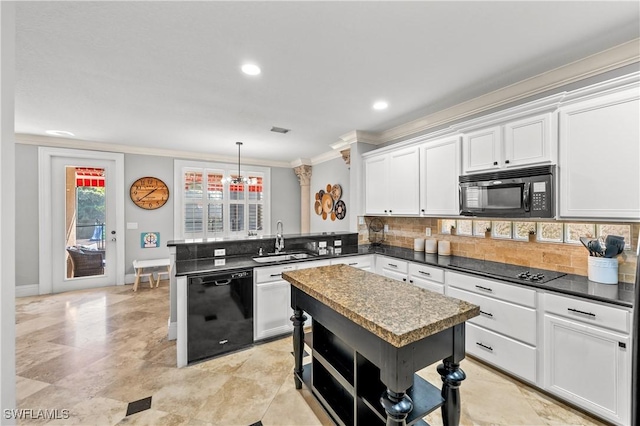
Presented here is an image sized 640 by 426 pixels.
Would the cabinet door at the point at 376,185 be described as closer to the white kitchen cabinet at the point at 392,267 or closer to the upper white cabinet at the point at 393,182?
the upper white cabinet at the point at 393,182

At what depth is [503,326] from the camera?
234 cm

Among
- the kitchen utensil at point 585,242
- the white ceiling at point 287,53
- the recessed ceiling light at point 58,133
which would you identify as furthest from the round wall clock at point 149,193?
the kitchen utensil at point 585,242

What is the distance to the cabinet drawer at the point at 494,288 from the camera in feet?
7.20

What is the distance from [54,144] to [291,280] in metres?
5.38

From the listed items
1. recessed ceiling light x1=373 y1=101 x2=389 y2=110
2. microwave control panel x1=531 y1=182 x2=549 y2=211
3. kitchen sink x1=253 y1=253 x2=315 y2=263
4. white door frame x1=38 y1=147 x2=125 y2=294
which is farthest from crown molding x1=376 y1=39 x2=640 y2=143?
white door frame x1=38 y1=147 x2=125 y2=294

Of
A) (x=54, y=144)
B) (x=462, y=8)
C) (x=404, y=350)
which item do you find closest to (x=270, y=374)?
(x=404, y=350)

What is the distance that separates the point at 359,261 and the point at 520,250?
1808mm

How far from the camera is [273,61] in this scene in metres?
2.22

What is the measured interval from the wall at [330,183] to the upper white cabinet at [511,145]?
2.49 meters

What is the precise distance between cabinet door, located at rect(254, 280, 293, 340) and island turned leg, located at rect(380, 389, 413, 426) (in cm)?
194

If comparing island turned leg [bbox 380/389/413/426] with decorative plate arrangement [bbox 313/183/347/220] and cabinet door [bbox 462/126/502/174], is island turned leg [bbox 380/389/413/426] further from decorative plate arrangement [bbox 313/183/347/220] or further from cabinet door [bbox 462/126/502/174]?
decorative plate arrangement [bbox 313/183/347/220]

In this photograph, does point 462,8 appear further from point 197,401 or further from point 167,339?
point 167,339

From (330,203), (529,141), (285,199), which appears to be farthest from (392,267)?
(285,199)

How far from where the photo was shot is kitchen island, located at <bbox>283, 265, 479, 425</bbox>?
123 cm
